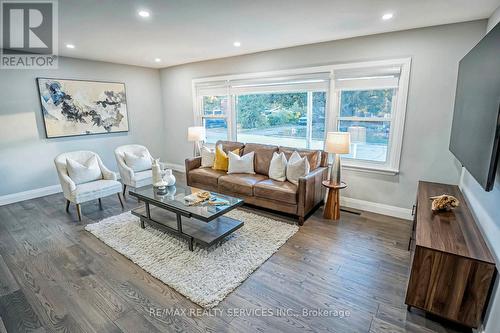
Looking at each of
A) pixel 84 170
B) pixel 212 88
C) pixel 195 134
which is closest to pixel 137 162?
pixel 84 170

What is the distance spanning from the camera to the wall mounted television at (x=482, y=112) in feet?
4.87

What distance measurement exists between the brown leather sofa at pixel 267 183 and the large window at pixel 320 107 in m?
0.50

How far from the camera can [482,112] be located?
170 cm

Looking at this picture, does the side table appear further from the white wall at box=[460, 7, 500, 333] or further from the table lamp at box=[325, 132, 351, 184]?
the white wall at box=[460, 7, 500, 333]

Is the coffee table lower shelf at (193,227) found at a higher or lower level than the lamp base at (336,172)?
lower

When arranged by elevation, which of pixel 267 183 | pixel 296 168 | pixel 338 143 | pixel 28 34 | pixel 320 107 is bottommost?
pixel 267 183

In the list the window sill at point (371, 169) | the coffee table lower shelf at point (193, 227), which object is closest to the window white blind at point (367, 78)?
the window sill at point (371, 169)

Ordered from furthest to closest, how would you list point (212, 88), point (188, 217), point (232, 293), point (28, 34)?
point (212, 88) < point (28, 34) < point (188, 217) < point (232, 293)

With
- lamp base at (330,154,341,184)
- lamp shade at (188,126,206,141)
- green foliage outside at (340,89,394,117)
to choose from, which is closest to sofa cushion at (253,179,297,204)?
lamp base at (330,154,341,184)

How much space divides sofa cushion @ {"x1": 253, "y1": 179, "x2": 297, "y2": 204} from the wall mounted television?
5.86 ft

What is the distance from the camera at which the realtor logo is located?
8.00ft

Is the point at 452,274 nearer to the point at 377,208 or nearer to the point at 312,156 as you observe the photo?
the point at 377,208

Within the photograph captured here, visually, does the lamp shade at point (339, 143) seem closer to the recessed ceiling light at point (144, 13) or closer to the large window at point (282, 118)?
the large window at point (282, 118)

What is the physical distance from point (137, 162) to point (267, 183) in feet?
7.96
